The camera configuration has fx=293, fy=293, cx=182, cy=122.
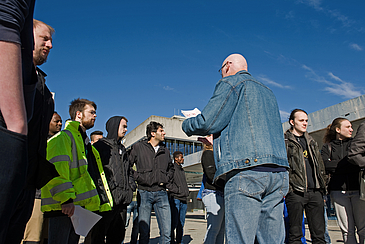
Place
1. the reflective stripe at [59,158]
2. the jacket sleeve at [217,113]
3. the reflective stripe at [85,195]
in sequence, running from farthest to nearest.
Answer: the reflective stripe at [85,195]
the reflective stripe at [59,158]
the jacket sleeve at [217,113]

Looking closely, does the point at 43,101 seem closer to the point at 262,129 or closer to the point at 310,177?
the point at 262,129

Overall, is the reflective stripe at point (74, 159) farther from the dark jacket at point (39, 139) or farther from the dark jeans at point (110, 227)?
the dark jeans at point (110, 227)

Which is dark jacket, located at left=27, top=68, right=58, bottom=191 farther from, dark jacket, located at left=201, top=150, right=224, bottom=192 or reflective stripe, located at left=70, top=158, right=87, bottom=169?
dark jacket, located at left=201, top=150, right=224, bottom=192

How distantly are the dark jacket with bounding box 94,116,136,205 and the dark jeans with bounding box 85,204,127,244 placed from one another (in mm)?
161

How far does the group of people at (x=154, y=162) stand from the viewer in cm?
108

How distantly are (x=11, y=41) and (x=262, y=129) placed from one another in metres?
1.90

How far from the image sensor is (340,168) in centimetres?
469

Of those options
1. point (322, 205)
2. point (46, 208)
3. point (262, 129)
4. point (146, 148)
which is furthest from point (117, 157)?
point (322, 205)

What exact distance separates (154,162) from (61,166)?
8.91 ft

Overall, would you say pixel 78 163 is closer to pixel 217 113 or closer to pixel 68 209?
pixel 68 209

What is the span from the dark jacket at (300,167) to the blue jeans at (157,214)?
206 cm

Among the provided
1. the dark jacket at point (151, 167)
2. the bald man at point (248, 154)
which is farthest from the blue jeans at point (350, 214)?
the dark jacket at point (151, 167)

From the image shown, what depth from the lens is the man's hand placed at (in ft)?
8.69

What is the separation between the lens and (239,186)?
2273 millimetres
